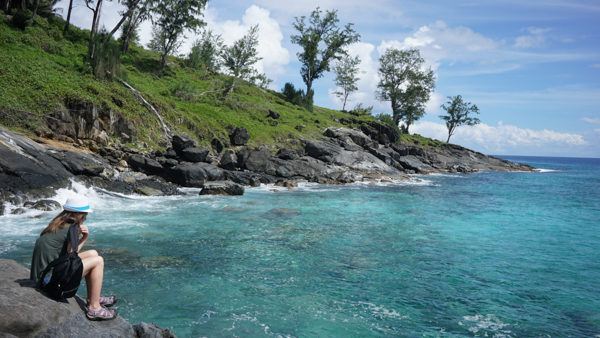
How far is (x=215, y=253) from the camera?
15.8 m

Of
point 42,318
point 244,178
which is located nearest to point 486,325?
point 42,318

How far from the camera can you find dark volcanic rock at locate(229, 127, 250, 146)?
46.3 metres

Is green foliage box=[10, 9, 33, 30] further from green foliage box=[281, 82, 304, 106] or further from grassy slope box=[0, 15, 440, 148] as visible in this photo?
green foliage box=[281, 82, 304, 106]

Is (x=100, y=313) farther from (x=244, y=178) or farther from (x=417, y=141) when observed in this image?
(x=417, y=141)

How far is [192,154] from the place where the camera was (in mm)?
34438

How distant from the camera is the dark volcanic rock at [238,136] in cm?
4634

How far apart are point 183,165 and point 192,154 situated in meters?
2.28

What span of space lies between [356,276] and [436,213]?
54.0ft

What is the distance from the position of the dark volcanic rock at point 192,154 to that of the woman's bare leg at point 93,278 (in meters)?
27.1

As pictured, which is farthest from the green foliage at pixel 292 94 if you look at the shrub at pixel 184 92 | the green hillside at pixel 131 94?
the shrub at pixel 184 92

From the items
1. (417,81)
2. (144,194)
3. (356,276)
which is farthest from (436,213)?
(417,81)

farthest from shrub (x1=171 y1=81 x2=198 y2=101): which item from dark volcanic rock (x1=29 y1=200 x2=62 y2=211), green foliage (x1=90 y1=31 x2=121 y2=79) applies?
dark volcanic rock (x1=29 y1=200 x2=62 y2=211)

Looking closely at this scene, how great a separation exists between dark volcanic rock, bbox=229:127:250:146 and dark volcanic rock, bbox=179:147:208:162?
11.4 meters

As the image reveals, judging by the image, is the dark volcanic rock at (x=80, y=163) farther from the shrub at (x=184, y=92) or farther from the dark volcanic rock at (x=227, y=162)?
the shrub at (x=184, y=92)
